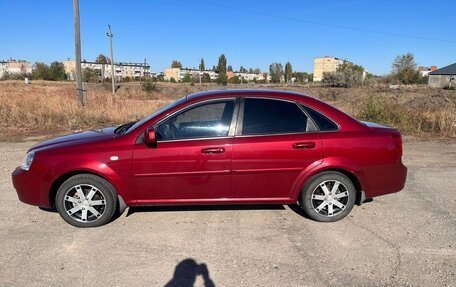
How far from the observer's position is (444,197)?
5.65 meters

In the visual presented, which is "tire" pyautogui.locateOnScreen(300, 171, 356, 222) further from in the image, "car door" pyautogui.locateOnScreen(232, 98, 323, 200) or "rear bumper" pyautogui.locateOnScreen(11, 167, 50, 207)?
"rear bumper" pyautogui.locateOnScreen(11, 167, 50, 207)

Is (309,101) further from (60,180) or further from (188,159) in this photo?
(60,180)

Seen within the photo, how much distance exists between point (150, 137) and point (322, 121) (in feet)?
6.80

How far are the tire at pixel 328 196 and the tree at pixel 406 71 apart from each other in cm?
7844

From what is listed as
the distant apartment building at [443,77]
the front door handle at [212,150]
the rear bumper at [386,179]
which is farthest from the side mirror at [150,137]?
the distant apartment building at [443,77]

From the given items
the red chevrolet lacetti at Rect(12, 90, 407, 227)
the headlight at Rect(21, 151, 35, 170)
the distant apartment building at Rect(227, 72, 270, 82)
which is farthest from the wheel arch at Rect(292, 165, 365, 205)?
the distant apartment building at Rect(227, 72, 270, 82)

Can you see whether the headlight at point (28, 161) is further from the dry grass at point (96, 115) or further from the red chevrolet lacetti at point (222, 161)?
the dry grass at point (96, 115)

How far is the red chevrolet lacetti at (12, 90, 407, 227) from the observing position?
14.4 feet

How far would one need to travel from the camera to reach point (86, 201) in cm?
448

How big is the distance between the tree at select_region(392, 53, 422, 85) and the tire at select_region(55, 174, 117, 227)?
262ft

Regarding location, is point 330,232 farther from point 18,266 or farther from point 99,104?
point 99,104

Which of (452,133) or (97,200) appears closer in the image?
(97,200)

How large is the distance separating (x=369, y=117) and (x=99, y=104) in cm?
986

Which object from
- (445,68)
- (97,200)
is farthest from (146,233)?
(445,68)
